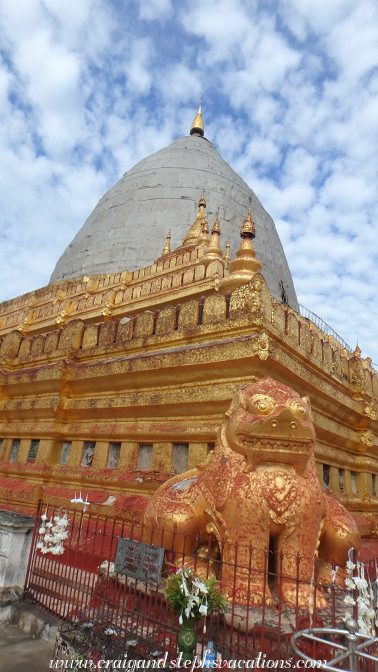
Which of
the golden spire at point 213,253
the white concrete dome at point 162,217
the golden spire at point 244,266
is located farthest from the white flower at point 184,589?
the white concrete dome at point 162,217

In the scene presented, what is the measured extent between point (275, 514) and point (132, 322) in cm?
488

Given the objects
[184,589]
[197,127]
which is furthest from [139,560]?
[197,127]

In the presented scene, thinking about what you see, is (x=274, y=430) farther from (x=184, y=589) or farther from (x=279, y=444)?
(x=184, y=589)

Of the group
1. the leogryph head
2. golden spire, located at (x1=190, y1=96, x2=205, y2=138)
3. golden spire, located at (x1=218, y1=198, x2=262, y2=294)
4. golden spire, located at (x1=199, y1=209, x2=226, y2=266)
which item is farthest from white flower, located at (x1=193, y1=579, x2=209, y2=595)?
golden spire, located at (x1=190, y1=96, x2=205, y2=138)

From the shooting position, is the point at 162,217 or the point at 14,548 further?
the point at 162,217

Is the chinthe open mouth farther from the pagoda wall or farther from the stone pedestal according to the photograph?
the stone pedestal

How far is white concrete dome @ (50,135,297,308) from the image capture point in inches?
1054

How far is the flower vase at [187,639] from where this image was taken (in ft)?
10.7

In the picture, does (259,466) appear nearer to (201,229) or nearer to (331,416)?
(331,416)

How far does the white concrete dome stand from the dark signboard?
21586 mm

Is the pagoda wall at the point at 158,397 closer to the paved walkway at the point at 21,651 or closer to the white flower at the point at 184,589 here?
the paved walkway at the point at 21,651

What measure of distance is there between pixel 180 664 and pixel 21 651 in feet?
6.29

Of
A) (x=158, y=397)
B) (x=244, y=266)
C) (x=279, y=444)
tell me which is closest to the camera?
(x=279, y=444)

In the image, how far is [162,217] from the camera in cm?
2839
